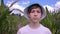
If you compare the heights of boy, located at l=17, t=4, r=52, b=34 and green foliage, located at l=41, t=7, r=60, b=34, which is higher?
boy, located at l=17, t=4, r=52, b=34

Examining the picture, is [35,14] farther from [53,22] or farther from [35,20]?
[53,22]

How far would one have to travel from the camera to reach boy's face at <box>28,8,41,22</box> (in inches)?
53.4

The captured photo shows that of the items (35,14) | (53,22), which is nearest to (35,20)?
(35,14)

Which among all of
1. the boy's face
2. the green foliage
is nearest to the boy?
the boy's face

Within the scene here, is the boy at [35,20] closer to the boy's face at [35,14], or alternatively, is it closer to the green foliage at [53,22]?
the boy's face at [35,14]

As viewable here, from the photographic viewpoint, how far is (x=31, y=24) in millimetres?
1392

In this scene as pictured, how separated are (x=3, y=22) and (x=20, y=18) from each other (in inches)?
30.8

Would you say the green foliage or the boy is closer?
the boy

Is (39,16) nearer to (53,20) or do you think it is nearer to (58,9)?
(53,20)

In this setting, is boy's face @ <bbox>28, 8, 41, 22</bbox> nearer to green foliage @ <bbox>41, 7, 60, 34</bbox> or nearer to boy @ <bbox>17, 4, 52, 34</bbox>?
boy @ <bbox>17, 4, 52, 34</bbox>

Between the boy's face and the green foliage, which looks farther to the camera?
the green foliage

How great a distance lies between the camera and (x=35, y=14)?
136cm

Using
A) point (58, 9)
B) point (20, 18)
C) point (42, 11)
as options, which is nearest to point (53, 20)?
point (58, 9)

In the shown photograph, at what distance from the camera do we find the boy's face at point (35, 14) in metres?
1.36
